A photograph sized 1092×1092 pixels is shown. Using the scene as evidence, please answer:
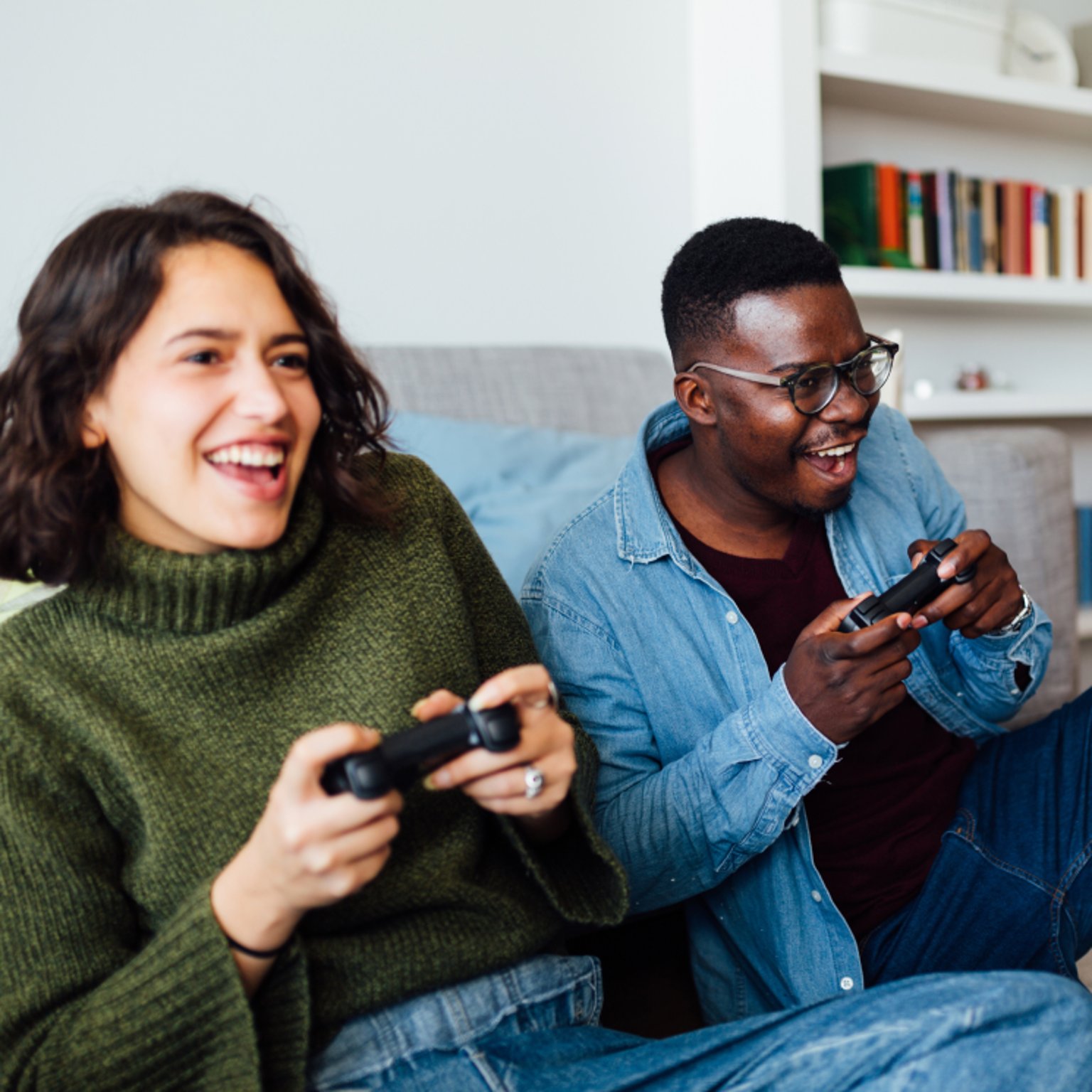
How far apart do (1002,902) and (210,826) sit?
0.78 m

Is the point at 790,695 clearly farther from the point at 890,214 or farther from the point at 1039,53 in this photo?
the point at 1039,53

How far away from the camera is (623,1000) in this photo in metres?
1.30

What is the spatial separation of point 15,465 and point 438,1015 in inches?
20.5

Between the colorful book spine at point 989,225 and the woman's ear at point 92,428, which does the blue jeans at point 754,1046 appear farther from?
the colorful book spine at point 989,225

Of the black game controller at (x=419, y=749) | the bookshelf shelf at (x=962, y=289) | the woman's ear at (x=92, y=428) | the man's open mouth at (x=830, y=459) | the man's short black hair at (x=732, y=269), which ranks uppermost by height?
the bookshelf shelf at (x=962, y=289)

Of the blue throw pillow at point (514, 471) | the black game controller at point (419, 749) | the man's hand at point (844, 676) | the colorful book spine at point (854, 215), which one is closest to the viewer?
the black game controller at point (419, 749)

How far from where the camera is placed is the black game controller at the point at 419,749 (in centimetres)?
68

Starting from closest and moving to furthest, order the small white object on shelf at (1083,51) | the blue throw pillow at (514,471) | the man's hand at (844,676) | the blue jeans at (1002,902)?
the man's hand at (844,676), the blue jeans at (1002,902), the blue throw pillow at (514,471), the small white object on shelf at (1083,51)

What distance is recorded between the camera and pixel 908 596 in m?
1.08

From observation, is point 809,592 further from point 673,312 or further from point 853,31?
point 853,31

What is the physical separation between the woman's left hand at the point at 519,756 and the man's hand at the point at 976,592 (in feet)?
1.53

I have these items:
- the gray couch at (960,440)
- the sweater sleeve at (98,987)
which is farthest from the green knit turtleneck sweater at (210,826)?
the gray couch at (960,440)

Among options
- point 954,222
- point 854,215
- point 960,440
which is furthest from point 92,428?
point 954,222

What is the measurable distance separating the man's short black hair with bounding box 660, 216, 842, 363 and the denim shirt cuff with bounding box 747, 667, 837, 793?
0.40m
